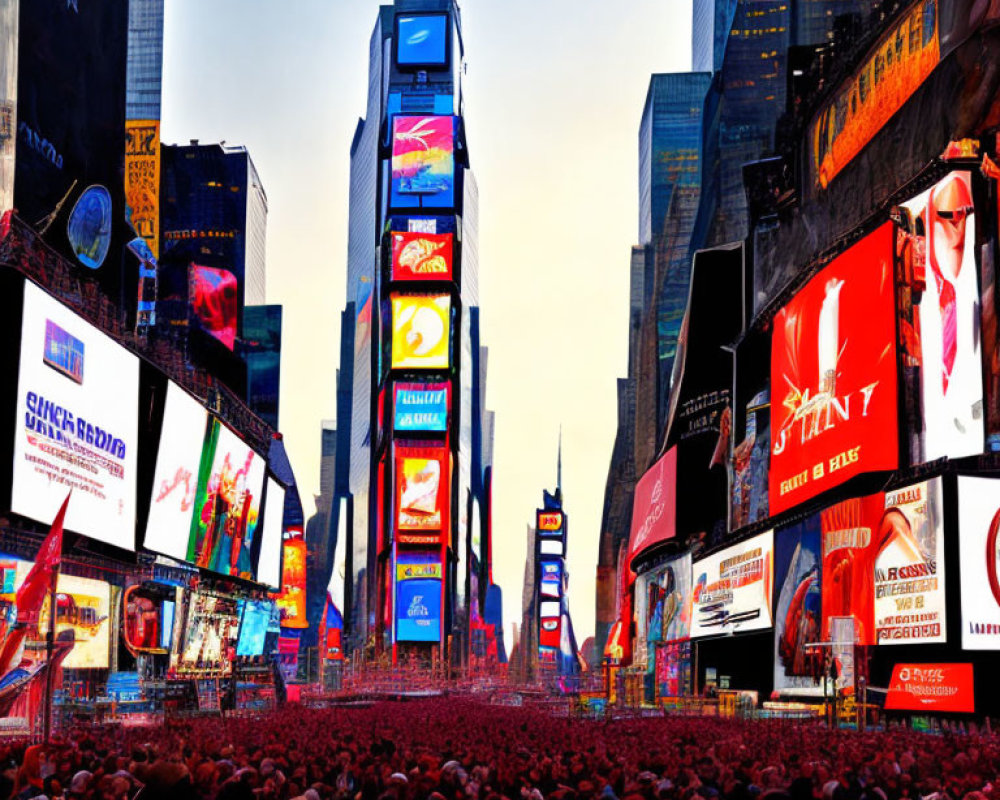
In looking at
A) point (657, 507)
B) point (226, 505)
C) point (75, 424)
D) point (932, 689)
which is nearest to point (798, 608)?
point (932, 689)

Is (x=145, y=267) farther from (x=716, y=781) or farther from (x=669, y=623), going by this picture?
(x=716, y=781)

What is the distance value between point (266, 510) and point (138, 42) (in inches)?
2686

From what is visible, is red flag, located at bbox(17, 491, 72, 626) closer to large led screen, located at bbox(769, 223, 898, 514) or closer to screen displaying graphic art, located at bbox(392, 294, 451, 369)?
large led screen, located at bbox(769, 223, 898, 514)

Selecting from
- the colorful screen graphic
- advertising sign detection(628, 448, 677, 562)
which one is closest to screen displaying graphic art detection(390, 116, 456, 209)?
the colorful screen graphic

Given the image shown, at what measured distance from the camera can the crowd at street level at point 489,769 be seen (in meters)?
13.4

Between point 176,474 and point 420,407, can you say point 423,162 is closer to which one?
point 420,407

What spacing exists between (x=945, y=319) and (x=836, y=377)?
5.45 meters

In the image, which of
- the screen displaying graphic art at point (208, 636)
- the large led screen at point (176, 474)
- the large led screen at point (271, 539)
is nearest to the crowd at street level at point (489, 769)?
the large led screen at point (176, 474)

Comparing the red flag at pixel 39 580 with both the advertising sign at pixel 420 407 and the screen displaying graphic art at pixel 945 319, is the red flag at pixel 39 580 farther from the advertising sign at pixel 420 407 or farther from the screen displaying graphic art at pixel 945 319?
the advertising sign at pixel 420 407

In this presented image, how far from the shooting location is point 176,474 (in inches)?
2191

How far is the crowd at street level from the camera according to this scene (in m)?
13.4

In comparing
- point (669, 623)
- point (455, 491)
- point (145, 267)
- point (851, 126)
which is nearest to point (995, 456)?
point (851, 126)

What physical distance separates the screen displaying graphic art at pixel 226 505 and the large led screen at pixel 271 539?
2.69 m

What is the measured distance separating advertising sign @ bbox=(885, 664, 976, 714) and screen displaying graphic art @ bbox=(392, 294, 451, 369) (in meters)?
→ 73.2
